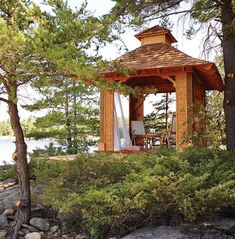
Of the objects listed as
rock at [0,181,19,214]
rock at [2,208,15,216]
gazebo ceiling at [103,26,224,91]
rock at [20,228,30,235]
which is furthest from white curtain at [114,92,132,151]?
rock at [20,228,30,235]

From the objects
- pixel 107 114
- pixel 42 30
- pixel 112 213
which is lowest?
pixel 112 213

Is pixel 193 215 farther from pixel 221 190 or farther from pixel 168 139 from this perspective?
pixel 168 139

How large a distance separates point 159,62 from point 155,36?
1.94 m

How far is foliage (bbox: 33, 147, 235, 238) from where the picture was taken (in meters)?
3.76

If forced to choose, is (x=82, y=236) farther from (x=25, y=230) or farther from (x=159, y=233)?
(x=159, y=233)

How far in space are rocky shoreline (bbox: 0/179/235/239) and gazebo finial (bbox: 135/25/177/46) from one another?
19.1 ft

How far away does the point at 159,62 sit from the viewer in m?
8.23

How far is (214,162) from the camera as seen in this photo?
15.0 feet

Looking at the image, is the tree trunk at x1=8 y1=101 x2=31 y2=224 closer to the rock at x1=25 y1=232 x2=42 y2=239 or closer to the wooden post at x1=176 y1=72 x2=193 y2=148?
the rock at x1=25 y1=232 x2=42 y2=239

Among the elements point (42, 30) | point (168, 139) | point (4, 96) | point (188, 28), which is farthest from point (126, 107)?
point (42, 30)

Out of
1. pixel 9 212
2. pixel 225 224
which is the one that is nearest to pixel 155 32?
pixel 9 212

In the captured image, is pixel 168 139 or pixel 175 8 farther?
pixel 168 139

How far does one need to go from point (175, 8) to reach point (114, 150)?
3787mm

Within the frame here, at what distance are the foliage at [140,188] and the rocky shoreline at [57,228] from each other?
15 cm
